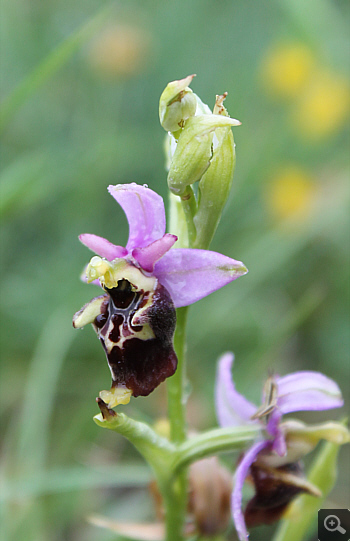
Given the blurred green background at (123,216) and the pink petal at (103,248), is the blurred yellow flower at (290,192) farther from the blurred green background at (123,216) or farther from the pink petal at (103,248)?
the pink petal at (103,248)

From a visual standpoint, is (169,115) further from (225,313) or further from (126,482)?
(225,313)

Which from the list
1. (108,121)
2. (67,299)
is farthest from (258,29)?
(67,299)

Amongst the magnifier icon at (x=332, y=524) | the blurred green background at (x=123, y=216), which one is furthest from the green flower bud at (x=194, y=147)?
the magnifier icon at (x=332, y=524)

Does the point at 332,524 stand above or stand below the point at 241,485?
below

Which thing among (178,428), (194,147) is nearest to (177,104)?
(194,147)

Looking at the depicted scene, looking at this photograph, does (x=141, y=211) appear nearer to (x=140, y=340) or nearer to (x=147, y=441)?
(x=140, y=340)

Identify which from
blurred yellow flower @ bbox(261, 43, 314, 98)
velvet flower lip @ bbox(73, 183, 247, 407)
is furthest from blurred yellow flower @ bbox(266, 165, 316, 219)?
velvet flower lip @ bbox(73, 183, 247, 407)
